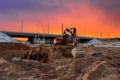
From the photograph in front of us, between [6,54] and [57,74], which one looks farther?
[6,54]

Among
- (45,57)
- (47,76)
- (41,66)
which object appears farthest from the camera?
(45,57)

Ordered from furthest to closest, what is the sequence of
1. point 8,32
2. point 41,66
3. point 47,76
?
1. point 8,32
2. point 41,66
3. point 47,76

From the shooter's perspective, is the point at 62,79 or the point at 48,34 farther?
the point at 48,34

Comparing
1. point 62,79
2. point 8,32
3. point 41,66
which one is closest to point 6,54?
point 41,66

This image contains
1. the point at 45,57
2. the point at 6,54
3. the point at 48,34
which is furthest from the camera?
the point at 48,34

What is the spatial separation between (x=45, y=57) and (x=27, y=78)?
15.9 metres

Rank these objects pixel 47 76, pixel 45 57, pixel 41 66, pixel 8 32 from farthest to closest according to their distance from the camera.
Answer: pixel 8 32, pixel 45 57, pixel 41 66, pixel 47 76

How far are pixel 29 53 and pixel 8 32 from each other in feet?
292

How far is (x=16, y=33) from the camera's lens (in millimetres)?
128375

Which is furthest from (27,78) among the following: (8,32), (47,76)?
(8,32)

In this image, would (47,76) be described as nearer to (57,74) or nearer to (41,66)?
(57,74)

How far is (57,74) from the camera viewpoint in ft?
75.6

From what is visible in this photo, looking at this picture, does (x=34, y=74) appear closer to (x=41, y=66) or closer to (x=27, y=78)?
(x=27, y=78)

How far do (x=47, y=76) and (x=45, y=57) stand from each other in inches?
633
